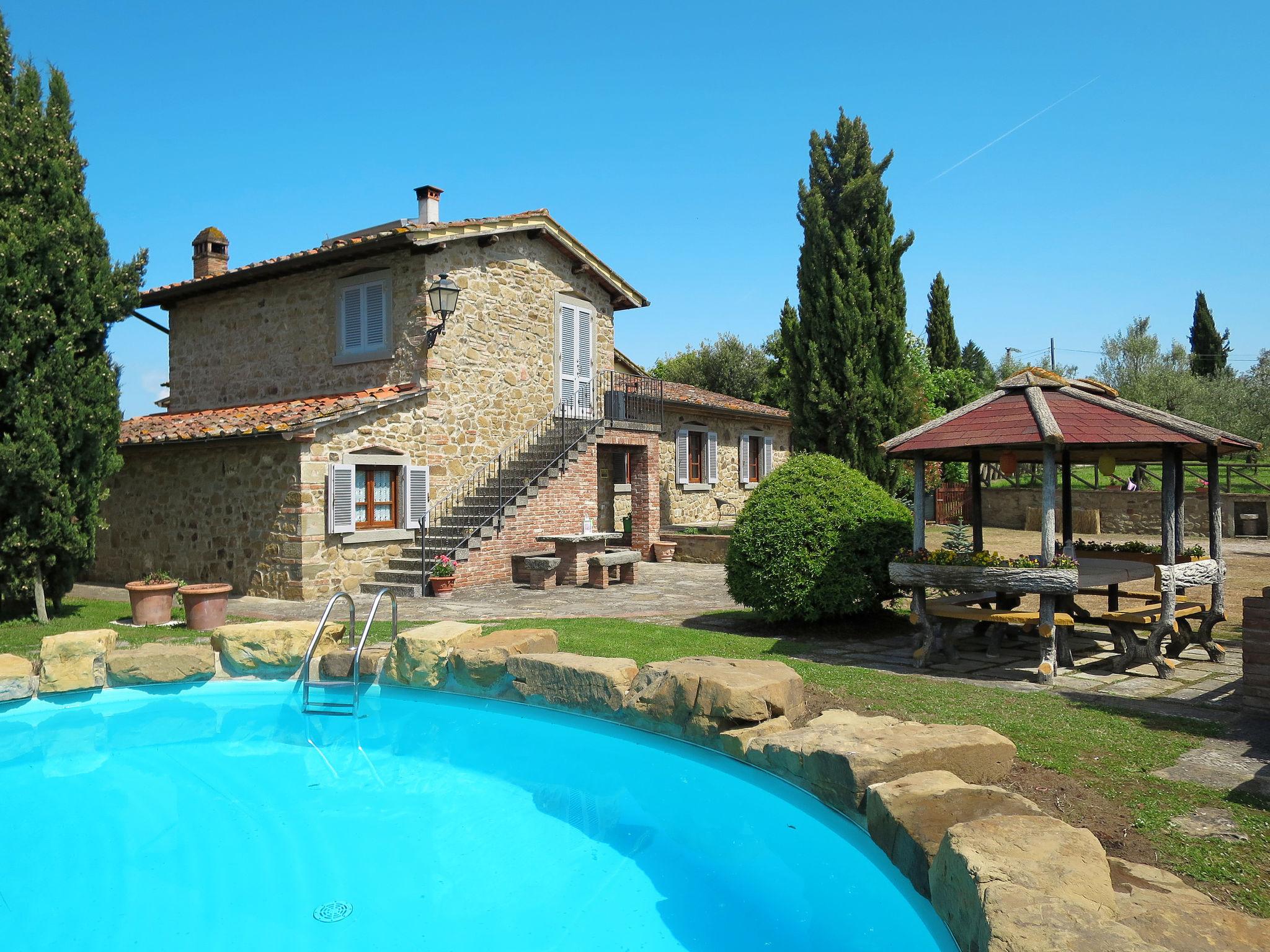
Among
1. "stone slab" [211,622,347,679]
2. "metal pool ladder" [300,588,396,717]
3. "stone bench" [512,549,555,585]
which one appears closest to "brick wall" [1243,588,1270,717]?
"metal pool ladder" [300,588,396,717]

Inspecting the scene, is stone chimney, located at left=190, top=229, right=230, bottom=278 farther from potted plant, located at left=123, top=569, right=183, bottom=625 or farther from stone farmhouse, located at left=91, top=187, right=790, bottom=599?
potted plant, located at left=123, top=569, right=183, bottom=625

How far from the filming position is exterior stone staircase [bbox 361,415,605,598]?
46.0 feet

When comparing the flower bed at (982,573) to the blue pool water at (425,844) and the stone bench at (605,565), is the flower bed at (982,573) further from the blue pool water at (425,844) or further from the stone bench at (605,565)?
the stone bench at (605,565)

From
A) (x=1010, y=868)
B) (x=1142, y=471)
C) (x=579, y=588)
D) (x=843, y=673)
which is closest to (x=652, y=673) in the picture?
(x=843, y=673)

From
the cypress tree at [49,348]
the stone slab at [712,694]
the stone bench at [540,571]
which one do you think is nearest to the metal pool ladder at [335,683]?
the stone slab at [712,694]

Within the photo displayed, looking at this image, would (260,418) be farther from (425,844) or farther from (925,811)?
(925,811)

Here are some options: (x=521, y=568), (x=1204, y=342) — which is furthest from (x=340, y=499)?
(x=1204, y=342)

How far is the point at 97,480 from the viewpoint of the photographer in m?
11.0

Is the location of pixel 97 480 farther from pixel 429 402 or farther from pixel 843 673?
pixel 843 673

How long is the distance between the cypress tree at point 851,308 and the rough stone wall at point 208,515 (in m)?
12.5

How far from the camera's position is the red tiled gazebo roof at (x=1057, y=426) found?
7477 millimetres

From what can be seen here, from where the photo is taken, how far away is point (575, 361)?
1891 cm

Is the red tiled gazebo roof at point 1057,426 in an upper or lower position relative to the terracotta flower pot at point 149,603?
upper

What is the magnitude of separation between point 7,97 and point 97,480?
15.3 ft
